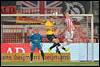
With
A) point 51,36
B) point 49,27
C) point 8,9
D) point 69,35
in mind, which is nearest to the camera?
point 69,35

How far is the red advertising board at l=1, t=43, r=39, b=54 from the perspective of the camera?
84.8 feet

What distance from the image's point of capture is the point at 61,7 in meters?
35.8

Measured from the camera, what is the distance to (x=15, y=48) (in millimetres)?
25953

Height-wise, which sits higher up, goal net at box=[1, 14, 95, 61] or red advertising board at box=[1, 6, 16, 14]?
red advertising board at box=[1, 6, 16, 14]

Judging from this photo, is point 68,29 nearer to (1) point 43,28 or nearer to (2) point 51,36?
(2) point 51,36

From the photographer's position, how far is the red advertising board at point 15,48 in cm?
2586

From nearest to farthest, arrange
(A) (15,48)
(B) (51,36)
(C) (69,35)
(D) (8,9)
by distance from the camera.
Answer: (C) (69,35) < (B) (51,36) < (A) (15,48) < (D) (8,9)

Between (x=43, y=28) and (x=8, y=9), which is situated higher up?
(x=8, y=9)

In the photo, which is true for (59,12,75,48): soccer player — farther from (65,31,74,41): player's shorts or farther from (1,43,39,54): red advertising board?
(1,43,39,54): red advertising board

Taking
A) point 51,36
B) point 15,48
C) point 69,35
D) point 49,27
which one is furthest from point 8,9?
point 69,35

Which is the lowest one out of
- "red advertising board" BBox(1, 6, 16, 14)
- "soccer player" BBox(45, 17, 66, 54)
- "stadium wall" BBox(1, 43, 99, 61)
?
"stadium wall" BBox(1, 43, 99, 61)

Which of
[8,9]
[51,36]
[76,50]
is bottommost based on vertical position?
[76,50]

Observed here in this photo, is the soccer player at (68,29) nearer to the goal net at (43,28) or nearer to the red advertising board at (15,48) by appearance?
the goal net at (43,28)

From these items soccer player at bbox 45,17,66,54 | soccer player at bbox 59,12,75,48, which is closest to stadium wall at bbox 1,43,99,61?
soccer player at bbox 45,17,66,54
